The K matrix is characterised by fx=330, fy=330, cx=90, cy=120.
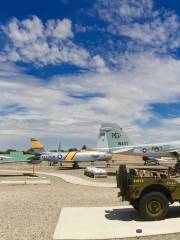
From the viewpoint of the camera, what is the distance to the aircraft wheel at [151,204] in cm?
1071

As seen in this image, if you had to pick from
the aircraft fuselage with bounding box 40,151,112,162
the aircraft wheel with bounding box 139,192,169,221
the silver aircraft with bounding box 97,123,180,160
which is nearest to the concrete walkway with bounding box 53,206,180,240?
the aircraft wheel with bounding box 139,192,169,221

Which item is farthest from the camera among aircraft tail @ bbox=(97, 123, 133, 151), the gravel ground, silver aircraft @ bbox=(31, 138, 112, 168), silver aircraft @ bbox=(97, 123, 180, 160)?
silver aircraft @ bbox=(31, 138, 112, 168)

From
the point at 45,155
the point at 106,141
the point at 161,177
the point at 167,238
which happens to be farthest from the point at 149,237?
the point at 45,155

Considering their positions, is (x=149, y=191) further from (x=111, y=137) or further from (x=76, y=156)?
(x=76, y=156)

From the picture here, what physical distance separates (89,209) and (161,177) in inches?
137

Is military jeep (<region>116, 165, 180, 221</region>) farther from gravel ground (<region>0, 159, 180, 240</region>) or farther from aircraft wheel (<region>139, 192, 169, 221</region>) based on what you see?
gravel ground (<region>0, 159, 180, 240</region>)

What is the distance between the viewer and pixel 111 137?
45.9 m

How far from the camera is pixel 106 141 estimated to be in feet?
152

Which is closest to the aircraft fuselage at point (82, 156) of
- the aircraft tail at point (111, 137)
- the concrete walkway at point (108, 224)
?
the aircraft tail at point (111, 137)

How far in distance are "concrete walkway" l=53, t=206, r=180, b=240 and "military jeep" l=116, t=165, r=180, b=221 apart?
38 cm

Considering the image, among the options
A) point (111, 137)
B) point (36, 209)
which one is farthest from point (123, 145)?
point (36, 209)

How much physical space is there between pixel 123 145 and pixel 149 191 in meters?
35.7

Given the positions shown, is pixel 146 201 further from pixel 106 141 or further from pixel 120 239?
pixel 106 141

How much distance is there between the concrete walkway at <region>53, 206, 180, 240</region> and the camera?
9.22 meters
